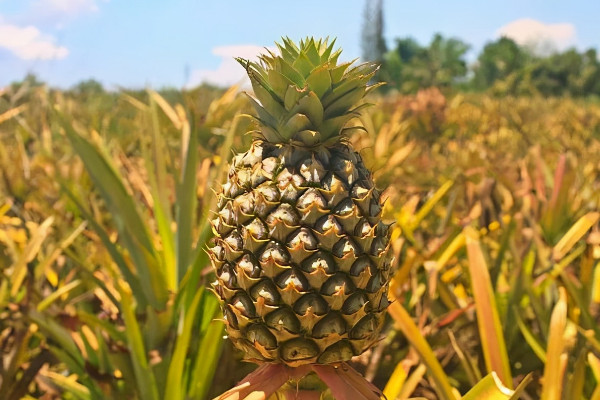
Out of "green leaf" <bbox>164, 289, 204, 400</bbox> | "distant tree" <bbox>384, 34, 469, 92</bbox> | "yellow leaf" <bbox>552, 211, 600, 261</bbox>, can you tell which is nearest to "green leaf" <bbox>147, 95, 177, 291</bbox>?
"green leaf" <bbox>164, 289, 204, 400</bbox>

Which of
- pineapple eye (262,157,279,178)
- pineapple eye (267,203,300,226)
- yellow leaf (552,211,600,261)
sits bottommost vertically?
yellow leaf (552,211,600,261)

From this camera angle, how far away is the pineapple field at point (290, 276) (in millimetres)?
722

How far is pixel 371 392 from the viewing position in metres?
0.77

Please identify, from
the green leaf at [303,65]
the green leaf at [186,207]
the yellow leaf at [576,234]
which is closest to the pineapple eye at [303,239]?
the green leaf at [303,65]

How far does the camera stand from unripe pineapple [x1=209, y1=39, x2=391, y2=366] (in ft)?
2.33

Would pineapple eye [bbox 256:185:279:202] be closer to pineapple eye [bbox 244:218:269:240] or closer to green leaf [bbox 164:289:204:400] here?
pineapple eye [bbox 244:218:269:240]

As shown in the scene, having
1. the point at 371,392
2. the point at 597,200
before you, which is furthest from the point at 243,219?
the point at 597,200

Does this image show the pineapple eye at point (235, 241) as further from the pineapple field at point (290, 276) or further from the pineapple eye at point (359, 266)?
the pineapple eye at point (359, 266)

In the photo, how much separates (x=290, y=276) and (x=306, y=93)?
0.26 meters

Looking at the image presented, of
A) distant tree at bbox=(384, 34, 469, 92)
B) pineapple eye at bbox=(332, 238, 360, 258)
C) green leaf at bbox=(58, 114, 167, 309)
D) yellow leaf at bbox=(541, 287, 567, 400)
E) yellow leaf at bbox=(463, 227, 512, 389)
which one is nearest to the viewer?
pineapple eye at bbox=(332, 238, 360, 258)

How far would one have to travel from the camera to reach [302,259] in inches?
27.8

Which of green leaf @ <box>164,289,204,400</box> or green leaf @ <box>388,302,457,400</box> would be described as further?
green leaf @ <box>164,289,204,400</box>

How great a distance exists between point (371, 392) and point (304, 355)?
13 cm

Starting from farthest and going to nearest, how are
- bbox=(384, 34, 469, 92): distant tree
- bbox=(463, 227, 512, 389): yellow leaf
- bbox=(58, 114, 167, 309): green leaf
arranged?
bbox=(384, 34, 469, 92): distant tree
bbox=(58, 114, 167, 309): green leaf
bbox=(463, 227, 512, 389): yellow leaf
